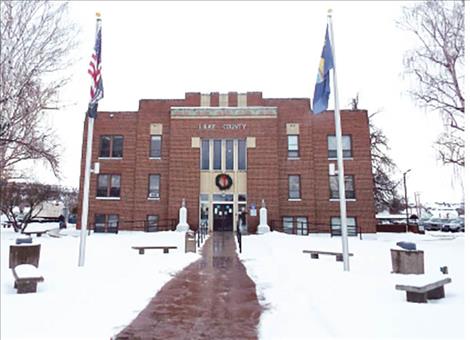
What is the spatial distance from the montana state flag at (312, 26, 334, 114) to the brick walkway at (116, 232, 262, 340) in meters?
5.52

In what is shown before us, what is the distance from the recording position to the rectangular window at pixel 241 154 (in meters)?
29.1

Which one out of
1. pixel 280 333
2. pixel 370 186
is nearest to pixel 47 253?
pixel 280 333

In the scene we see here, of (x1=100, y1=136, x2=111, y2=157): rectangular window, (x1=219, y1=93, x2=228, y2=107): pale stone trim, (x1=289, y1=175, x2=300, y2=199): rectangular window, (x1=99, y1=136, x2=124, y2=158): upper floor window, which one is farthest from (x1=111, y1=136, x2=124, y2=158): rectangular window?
(x1=289, y1=175, x2=300, y2=199): rectangular window

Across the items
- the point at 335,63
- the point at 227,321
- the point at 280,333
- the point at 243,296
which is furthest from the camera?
the point at 335,63

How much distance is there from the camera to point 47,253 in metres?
12.0

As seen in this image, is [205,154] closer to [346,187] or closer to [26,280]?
[346,187]

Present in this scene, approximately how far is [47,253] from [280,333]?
9.85m

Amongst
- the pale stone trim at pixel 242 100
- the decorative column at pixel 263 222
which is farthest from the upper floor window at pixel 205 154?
the decorative column at pixel 263 222

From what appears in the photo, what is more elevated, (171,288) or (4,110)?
(4,110)

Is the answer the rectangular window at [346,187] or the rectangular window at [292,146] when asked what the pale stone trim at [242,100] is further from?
the rectangular window at [346,187]

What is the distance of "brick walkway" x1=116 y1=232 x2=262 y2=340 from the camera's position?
17.1ft

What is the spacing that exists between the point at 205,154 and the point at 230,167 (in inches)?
93.7

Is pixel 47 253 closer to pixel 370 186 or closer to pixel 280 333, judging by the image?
pixel 280 333

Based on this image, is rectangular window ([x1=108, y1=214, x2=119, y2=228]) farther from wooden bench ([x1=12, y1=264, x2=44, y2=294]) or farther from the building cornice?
wooden bench ([x1=12, y1=264, x2=44, y2=294])
